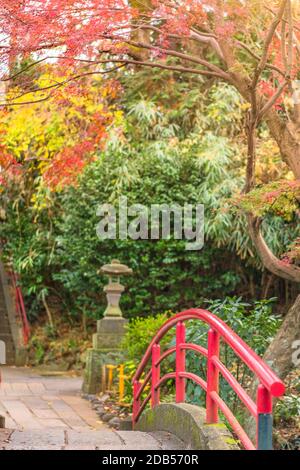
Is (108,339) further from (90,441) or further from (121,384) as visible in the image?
(90,441)

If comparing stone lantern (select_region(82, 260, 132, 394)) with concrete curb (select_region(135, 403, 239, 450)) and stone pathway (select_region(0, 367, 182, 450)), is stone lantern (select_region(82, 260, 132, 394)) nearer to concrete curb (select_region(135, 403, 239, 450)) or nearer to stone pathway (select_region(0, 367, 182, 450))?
stone pathway (select_region(0, 367, 182, 450))

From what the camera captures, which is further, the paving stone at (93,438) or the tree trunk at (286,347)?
the tree trunk at (286,347)

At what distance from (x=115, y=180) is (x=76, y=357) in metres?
3.44

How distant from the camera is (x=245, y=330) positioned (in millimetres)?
8430

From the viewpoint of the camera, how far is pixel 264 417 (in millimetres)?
4141

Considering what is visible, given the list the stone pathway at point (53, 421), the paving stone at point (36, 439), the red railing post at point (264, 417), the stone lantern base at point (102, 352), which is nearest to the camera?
the red railing post at point (264, 417)

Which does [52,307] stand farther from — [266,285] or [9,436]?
[9,436]

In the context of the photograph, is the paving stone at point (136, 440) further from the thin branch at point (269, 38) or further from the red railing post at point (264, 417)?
the thin branch at point (269, 38)

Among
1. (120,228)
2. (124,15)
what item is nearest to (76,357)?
(120,228)

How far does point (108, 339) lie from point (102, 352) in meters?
0.23

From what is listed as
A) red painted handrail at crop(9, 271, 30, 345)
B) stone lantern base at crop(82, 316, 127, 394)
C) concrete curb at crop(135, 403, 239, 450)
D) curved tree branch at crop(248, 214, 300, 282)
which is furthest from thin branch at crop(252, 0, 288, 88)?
red painted handrail at crop(9, 271, 30, 345)

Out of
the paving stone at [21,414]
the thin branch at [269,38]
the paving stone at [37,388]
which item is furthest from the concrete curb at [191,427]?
the paving stone at [37,388]

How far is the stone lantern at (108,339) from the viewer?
12336mm
